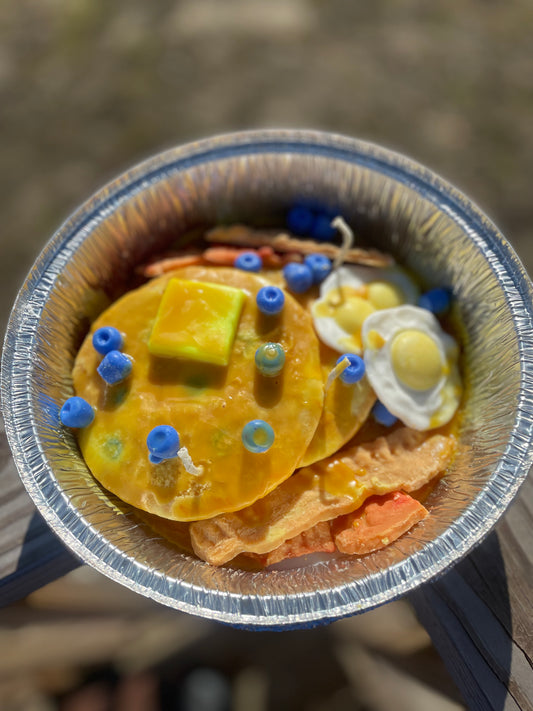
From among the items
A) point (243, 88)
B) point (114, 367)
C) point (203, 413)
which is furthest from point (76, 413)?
point (243, 88)

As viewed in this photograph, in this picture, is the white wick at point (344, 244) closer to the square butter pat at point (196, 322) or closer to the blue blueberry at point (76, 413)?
the square butter pat at point (196, 322)

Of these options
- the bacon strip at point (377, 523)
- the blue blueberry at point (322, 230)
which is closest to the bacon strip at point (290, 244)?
the blue blueberry at point (322, 230)

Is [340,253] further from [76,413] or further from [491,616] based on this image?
[491,616]

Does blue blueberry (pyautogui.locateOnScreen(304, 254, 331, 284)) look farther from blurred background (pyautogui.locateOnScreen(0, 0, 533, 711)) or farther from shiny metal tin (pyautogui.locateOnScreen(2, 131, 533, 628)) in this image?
blurred background (pyautogui.locateOnScreen(0, 0, 533, 711))

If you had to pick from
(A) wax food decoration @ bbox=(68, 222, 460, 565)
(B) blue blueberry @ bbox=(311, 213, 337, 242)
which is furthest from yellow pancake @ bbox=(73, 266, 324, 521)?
(B) blue blueberry @ bbox=(311, 213, 337, 242)

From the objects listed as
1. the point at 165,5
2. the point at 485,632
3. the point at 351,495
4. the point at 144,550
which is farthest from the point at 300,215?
the point at 165,5

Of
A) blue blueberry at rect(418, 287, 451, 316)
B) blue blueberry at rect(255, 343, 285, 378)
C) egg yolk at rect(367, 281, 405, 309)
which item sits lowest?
blue blueberry at rect(255, 343, 285, 378)
